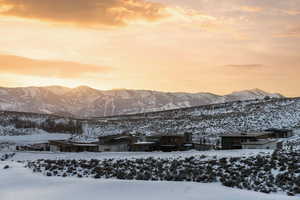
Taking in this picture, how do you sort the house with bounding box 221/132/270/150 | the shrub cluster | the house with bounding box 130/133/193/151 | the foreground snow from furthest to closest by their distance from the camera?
the house with bounding box 130/133/193/151 < the house with bounding box 221/132/270/150 < the shrub cluster < the foreground snow

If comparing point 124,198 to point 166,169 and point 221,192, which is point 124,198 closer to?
point 221,192

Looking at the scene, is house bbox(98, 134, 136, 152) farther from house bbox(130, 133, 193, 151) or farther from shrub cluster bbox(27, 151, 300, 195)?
shrub cluster bbox(27, 151, 300, 195)

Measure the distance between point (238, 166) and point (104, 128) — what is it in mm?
90226

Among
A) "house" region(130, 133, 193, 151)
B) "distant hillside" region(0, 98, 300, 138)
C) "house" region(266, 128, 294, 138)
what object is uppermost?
"distant hillside" region(0, 98, 300, 138)

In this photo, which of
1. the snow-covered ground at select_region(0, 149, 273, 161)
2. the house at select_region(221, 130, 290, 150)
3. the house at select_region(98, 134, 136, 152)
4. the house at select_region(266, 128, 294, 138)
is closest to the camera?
the snow-covered ground at select_region(0, 149, 273, 161)

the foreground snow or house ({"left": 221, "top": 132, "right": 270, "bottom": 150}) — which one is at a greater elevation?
house ({"left": 221, "top": 132, "right": 270, "bottom": 150})

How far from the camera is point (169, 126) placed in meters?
104

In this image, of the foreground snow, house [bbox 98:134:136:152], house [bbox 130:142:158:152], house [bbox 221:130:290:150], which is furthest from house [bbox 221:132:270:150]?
the foreground snow

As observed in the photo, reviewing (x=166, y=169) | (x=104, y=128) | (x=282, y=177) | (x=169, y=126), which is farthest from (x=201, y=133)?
(x=282, y=177)

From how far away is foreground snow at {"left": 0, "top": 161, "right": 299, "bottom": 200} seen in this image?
16.9m

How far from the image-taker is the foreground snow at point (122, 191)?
55.4 ft

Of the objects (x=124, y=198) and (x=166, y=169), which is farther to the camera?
(x=166, y=169)

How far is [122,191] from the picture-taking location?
19.1 meters

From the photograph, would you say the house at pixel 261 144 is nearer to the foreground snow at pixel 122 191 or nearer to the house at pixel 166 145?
the house at pixel 166 145
